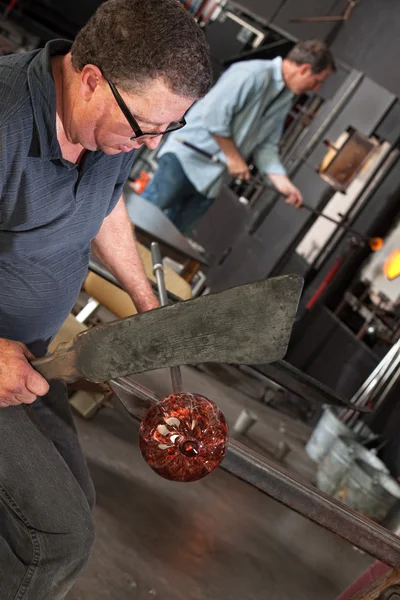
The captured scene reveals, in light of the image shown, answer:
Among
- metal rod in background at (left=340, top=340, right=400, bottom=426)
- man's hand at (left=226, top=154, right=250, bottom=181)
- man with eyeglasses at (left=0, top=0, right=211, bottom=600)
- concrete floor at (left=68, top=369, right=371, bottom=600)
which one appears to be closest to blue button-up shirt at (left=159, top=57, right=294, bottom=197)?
man's hand at (left=226, top=154, right=250, bottom=181)

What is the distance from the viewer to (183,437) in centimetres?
127

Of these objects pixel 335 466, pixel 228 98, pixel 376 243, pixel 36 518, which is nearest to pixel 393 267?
pixel 376 243

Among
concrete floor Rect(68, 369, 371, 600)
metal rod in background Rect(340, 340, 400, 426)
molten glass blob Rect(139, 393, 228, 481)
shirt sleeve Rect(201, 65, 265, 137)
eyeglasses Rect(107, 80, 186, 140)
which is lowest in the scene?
concrete floor Rect(68, 369, 371, 600)

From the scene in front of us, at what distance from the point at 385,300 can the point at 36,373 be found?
192 inches

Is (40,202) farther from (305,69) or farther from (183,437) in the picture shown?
(305,69)

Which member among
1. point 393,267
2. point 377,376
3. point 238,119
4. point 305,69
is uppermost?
point 305,69

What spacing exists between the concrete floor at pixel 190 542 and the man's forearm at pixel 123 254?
3.59 feet

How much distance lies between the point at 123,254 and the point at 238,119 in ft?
7.60

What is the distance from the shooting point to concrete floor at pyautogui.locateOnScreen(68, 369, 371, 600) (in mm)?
2400

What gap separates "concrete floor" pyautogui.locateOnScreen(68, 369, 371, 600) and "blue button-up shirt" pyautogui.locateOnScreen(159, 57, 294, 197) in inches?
74.5

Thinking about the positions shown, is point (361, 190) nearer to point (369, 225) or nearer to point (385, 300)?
point (369, 225)

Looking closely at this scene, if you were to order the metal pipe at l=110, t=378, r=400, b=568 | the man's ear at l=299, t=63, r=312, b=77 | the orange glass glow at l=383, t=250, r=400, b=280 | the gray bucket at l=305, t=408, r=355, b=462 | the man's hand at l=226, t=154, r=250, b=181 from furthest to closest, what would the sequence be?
the orange glass glow at l=383, t=250, r=400, b=280 < the gray bucket at l=305, t=408, r=355, b=462 < the man's hand at l=226, t=154, r=250, b=181 < the man's ear at l=299, t=63, r=312, b=77 < the metal pipe at l=110, t=378, r=400, b=568

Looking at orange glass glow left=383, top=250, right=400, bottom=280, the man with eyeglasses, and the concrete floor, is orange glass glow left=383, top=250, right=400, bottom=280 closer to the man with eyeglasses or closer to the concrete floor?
the concrete floor

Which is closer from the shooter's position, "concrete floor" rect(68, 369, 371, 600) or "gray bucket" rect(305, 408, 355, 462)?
"concrete floor" rect(68, 369, 371, 600)
